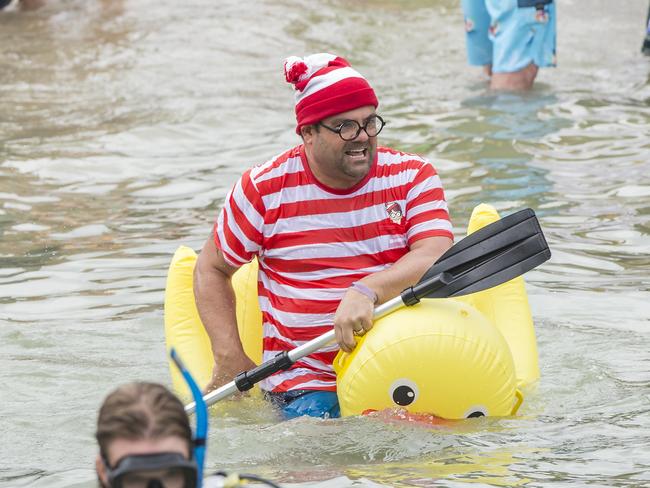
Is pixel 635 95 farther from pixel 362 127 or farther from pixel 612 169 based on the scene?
pixel 362 127

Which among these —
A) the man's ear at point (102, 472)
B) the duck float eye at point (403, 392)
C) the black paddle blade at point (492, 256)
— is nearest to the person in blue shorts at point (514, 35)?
the black paddle blade at point (492, 256)

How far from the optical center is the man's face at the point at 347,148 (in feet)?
14.4

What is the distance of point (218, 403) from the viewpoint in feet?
15.7

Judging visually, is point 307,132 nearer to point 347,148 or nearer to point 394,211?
point 347,148

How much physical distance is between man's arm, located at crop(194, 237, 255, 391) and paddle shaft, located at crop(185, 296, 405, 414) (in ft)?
0.63

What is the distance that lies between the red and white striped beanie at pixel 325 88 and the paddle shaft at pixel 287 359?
674mm

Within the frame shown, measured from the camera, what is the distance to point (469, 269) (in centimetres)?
438

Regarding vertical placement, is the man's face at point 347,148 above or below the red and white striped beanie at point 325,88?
below

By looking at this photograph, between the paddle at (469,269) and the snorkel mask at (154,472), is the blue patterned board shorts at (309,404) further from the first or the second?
the snorkel mask at (154,472)

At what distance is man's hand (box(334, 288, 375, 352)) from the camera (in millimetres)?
4230

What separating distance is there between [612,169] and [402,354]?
4.52m

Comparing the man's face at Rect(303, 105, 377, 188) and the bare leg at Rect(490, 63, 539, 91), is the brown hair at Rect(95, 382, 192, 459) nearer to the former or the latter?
the man's face at Rect(303, 105, 377, 188)

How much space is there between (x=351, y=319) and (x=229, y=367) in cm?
62

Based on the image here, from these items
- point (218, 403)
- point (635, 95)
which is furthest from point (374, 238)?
point (635, 95)
